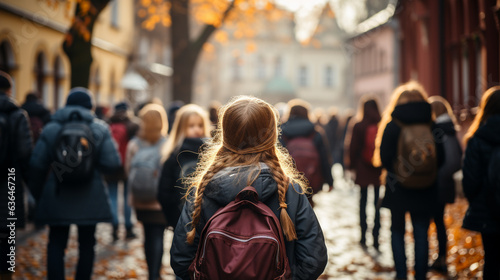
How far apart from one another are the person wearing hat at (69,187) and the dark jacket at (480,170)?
3137 mm

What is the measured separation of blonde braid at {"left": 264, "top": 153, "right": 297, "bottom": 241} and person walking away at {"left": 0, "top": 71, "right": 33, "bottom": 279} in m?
3.51

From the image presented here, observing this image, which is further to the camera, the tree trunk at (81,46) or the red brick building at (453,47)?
the red brick building at (453,47)

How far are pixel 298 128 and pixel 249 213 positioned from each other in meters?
4.58

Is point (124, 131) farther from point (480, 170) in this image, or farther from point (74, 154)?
point (480, 170)

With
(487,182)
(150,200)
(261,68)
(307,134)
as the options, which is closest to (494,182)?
(487,182)

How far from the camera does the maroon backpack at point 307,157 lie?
7777 mm

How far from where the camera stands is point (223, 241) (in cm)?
327

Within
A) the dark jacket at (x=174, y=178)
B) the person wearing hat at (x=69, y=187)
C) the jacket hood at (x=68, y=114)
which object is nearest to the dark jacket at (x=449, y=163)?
the dark jacket at (x=174, y=178)

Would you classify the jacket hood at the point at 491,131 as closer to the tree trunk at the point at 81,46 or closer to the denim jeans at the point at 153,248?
the denim jeans at the point at 153,248

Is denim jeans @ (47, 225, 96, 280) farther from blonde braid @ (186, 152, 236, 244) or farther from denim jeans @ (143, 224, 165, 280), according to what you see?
blonde braid @ (186, 152, 236, 244)

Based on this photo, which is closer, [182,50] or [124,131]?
[124,131]

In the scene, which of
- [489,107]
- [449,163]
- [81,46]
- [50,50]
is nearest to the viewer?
[489,107]

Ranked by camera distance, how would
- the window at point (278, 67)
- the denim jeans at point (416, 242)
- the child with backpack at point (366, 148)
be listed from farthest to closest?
the window at point (278, 67), the child with backpack at point (366, 148), the denim jeans at point (416, 242)

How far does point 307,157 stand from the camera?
7.79 m
